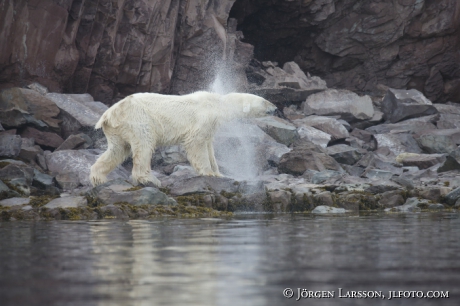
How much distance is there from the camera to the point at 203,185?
11.4 m

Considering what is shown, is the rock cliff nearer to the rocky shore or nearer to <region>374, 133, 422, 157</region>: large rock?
the rocky shore

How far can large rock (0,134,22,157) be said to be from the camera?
14303 millimetres

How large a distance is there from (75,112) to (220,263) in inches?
532

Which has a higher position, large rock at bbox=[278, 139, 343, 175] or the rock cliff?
the rock cliff

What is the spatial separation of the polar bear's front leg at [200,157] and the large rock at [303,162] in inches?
128

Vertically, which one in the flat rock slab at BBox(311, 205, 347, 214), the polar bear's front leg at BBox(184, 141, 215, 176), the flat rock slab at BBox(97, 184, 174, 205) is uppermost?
the polar bear's front leg at BBox(184, 141, 215, 176)

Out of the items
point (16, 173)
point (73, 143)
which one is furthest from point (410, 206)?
point (73, 143)

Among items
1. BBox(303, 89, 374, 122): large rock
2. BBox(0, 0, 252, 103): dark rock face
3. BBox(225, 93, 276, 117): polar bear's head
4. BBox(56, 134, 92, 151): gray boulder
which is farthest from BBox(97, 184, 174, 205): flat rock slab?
BBox(303, 89, 374, 122): large rock

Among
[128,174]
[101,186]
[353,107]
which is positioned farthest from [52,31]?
[353,107]

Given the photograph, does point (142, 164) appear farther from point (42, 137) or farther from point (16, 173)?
point (42, 137)

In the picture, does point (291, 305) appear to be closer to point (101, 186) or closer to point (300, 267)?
point (300, 267)

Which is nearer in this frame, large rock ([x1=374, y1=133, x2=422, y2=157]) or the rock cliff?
the rock cliff

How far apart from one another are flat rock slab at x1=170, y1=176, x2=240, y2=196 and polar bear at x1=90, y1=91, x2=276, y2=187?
0.49 meters

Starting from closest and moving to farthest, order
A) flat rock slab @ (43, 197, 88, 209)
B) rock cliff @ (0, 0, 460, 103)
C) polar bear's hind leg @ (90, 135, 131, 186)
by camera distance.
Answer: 1. flat rock slab @ (43, 197, 88, 209)
2. polar bear's hind leg @ (90, 135, 131, 186)
3. rock cliff @ (0, 0, 460, 103)
